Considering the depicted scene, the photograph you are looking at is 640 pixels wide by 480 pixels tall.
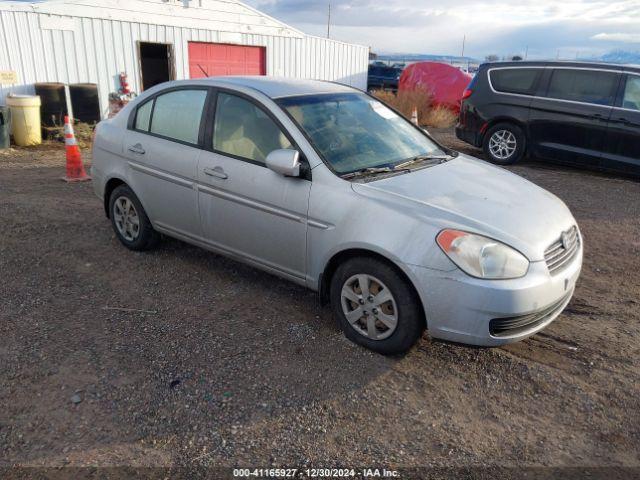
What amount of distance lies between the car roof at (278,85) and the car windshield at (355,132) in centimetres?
9

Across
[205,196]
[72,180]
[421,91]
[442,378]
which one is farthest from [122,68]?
[442,378]

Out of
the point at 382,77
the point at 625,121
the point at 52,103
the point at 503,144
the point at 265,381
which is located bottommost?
the point at 265,381

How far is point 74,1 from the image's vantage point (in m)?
11.3

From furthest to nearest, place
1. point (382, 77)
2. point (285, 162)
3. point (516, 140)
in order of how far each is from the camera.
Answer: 1. point (382, 77)
2. point (516, 140)
3. point (285, 162)

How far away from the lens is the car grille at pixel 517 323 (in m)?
2.98

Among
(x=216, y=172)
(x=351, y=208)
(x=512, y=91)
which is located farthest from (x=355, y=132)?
(x=512, y=91)

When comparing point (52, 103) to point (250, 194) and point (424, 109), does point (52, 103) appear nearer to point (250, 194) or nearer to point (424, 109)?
point (250, 194)

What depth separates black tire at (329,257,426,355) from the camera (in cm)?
312

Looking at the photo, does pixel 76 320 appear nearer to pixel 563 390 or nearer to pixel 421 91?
pixel 563 390

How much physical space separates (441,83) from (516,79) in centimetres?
715

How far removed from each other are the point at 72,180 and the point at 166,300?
4525 millimetres

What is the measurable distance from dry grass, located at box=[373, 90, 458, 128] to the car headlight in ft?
41.0

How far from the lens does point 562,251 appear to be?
328 cm

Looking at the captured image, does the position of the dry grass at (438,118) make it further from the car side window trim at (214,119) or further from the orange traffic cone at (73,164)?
the car side window trim at (214,119)
